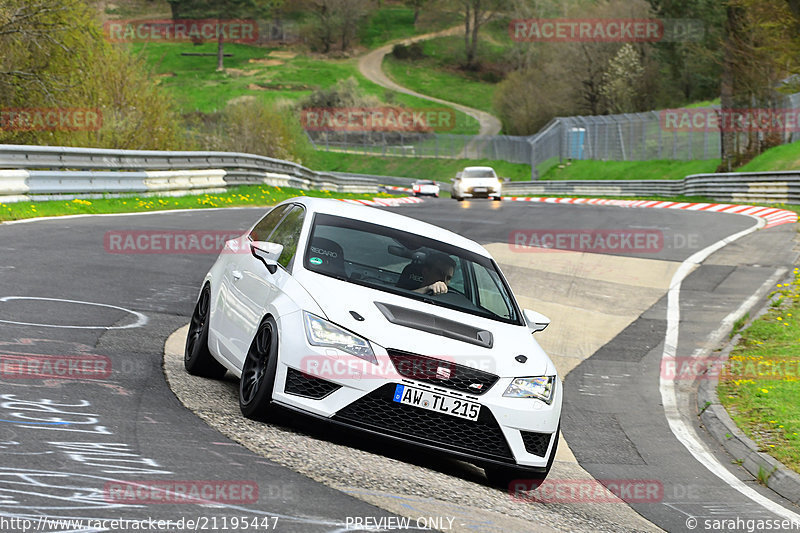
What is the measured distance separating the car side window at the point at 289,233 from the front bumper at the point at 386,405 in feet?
3.97

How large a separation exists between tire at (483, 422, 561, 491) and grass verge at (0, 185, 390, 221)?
1292 centimetres

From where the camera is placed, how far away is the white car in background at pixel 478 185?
131 ft

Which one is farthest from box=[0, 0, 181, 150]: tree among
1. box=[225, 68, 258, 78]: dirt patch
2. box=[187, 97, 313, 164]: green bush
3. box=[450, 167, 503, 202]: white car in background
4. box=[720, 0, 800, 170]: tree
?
box=[225, 68, 258, 78]: dirt patch

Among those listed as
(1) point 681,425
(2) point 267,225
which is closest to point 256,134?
(1) point 681,425

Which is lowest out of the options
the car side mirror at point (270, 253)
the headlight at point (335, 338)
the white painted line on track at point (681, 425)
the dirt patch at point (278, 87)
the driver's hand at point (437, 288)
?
the white painted line on track at point (681, 425)

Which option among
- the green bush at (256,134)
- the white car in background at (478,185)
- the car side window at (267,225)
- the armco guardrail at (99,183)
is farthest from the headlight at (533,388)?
the green bush at (256,134)

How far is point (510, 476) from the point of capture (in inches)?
264

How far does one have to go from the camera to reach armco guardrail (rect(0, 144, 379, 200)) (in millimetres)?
19172

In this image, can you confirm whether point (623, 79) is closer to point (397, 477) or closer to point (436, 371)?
point (436, 371)

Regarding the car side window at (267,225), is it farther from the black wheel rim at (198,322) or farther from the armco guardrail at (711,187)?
the armco guardrail at (711,187)

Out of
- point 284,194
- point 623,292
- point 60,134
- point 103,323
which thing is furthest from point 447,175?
point 103,323

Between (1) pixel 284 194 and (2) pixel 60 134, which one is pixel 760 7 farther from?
(2) pixel 60 134

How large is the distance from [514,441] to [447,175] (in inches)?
2961

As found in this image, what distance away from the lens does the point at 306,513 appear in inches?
A: 193
